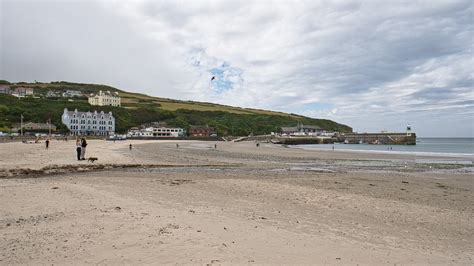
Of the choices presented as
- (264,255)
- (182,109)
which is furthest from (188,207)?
(182,109)

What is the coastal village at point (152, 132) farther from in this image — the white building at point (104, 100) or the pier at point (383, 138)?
the white building at point (104, 100)

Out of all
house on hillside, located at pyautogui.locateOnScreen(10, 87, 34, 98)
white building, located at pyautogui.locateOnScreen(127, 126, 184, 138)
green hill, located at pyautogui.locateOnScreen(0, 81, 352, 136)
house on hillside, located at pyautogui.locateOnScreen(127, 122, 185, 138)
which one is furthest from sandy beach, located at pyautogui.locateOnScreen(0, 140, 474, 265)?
house on hillside, located at pyautogui.locateOnScreen(10, 87, 34, 98)

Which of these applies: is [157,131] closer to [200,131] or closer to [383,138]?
[200,131]

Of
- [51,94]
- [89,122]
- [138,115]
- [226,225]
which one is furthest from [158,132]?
[226,225]

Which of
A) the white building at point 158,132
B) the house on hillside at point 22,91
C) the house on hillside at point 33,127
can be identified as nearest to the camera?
the house on hillside at point 33,127

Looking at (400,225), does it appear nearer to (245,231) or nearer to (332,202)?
(332,202)

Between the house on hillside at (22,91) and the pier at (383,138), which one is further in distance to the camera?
the house on hillside at (22,91)

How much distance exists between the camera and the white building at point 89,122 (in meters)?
107

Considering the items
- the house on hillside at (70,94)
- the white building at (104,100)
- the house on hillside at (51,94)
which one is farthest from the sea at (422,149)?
the house on hillside at (70,94)

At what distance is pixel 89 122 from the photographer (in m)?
114

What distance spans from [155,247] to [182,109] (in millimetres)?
155789

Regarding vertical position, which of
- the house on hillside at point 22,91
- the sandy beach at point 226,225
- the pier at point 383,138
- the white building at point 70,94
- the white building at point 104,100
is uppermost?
the white building at point 70,94

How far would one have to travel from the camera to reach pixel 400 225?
7.91 m

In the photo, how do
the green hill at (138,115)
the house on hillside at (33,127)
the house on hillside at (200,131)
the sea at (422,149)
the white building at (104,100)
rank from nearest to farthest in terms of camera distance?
the sea at (422,149), the house on hillside at (33,127), the green hill at (138,115), the house on hillside at (200,131), the white building at (104,100)
